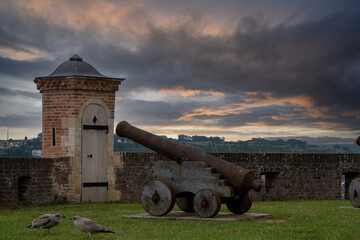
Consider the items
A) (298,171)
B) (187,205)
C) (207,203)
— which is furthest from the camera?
(298,171)

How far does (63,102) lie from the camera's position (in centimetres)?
1731

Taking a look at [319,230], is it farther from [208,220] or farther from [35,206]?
[35,206]

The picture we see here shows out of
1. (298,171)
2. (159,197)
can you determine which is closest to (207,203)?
(159,197)

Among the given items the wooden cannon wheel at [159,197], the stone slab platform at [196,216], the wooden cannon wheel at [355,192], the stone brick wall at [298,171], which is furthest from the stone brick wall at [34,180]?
the wooden cannon wheel at [355,192]

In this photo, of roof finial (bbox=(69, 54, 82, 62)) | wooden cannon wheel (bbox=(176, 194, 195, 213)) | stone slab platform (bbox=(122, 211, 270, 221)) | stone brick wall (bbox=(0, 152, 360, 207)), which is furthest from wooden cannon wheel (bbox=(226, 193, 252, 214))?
roof finial (bbox=(69, 54, 82, 62))

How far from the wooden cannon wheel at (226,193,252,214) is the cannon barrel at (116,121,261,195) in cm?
56

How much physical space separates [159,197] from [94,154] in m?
5.94

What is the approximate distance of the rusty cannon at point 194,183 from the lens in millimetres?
11508

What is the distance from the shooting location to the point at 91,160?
685 inches

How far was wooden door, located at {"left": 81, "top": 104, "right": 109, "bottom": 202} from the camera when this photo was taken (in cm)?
1727

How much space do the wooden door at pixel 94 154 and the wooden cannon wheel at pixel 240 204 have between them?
19.9ft

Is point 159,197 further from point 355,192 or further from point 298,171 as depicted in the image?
point 298,171

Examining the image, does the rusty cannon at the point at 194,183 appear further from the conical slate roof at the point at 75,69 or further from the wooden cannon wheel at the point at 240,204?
the conical slate roof at the point at 75,69

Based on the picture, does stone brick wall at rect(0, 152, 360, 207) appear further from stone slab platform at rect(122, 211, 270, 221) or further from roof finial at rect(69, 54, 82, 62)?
stone slab platform at rect(122, 211, 270, 221)
